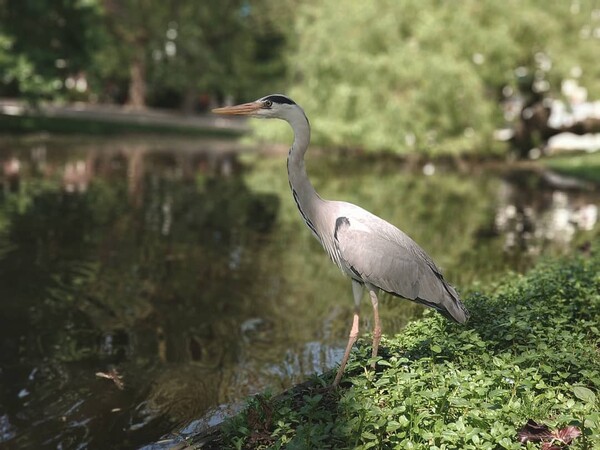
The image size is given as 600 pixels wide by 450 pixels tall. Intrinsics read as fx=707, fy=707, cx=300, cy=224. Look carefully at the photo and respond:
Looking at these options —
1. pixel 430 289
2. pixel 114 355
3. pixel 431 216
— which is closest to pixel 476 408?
pixel 430 289

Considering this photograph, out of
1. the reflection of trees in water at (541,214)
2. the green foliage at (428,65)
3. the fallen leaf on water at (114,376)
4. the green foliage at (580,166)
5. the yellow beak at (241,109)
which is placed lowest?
the reflection of trees in water at (541,214)

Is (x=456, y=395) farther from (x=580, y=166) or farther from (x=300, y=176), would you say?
(x=580, y=166)

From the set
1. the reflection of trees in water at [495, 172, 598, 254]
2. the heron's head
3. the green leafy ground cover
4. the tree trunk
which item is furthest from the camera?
the tree trunk

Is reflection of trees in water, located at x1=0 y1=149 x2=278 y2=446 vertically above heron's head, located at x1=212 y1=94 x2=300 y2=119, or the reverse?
heron's head, located at x1=212 y1=94 x2=300 y2=119

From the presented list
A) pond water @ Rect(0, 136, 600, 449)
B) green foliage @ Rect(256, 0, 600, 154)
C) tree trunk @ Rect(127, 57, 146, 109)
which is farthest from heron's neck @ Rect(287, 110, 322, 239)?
tree trunk @ Rect(127, 57, 146, 109)

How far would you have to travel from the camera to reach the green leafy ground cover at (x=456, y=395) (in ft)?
13.2

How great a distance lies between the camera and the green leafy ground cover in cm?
401

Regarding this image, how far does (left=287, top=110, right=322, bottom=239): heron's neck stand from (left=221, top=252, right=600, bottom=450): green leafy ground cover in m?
1.17

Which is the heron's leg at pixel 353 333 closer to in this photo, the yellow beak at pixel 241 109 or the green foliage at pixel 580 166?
the yellow beak at pixel 241 109

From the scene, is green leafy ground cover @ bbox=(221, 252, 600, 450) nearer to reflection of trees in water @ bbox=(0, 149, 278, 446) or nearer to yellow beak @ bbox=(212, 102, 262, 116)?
reflection of trees in water @ bbox=(0, 149, 278, 446)

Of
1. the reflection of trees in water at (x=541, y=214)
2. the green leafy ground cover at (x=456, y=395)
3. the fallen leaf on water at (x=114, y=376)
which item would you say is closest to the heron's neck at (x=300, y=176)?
the green leafy ground cover at (x=456, y=395)

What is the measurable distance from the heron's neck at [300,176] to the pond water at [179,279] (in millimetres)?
1727

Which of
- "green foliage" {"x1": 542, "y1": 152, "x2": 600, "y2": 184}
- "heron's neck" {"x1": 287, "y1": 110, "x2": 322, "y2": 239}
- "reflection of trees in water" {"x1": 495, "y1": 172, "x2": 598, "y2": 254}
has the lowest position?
"reflection of trees in water" {"x1": 495, "y1": 172, "x2": 598, "y2": 254}

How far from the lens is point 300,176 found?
202 inches
